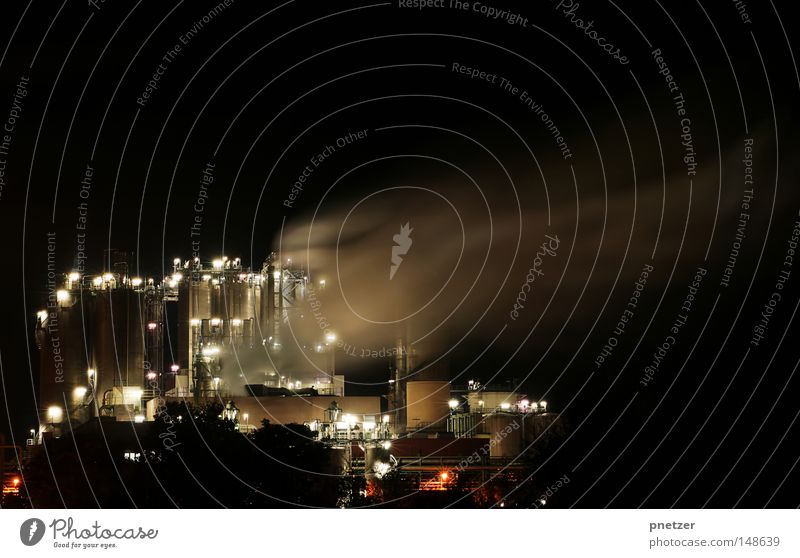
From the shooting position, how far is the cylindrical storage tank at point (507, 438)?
5825 cm

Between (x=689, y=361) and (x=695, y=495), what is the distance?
18.7ft

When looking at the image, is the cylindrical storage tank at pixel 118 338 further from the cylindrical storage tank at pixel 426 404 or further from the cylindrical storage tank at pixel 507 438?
the cylindrical storage tank at pixel 507 438

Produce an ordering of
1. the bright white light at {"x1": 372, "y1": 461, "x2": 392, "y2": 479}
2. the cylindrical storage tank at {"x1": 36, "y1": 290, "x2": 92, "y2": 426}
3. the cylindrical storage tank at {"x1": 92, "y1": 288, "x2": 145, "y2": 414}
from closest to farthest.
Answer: the bright white light at {"x1": 372, "y1": 461, "x2": 392, "y2": 479}
the cylindrical storage tank at {"x1": 36, "y1": 290, "x2": 92, "y2": 426}
the cylindrical storage tank at {"x1": 92, "y1": 288, "x2": 145, "y2": 414}

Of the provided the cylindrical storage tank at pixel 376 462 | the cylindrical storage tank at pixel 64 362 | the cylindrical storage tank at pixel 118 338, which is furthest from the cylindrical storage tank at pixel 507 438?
the cylindrical storage tank at pixel 64 362

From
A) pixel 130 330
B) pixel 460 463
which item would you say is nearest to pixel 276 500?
pixel 460 463

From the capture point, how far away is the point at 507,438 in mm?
60750

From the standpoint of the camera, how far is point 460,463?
52.4 m
